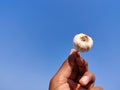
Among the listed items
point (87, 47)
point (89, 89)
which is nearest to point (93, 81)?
point (89, 89)

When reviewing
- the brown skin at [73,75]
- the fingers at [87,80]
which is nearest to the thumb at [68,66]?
the brown skin at [73,75]

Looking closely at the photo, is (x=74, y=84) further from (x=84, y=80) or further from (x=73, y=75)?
(x=84, y=80)

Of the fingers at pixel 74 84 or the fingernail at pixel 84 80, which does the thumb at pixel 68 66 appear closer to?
the fingers at pixel 74 84

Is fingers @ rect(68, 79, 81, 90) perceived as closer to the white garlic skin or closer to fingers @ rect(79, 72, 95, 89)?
fingers @ rect(79, 72, 95, 89)

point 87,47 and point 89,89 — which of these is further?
point 89,89

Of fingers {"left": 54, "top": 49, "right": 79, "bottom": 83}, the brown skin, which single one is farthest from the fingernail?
fingers {"left": 54, "top": 49, "right": 79, "bottom": 83}

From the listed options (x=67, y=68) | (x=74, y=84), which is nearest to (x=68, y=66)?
(x=67, y=68)

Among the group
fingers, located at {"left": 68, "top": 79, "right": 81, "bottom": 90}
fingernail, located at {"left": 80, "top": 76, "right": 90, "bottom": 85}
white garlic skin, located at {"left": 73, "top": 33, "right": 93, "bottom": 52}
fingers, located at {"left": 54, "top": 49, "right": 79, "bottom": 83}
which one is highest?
white garlic skin, located at {"left": 73, "top": 33, "right": 93, "bottom": 52}

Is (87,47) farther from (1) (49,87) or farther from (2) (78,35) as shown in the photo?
(1) (49,87)
